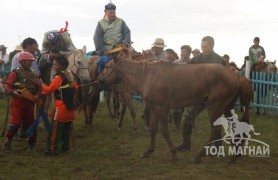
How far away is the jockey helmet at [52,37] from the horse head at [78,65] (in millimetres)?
595

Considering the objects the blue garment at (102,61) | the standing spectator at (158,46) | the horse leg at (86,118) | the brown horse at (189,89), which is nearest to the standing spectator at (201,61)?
the brown horse at (189,89)

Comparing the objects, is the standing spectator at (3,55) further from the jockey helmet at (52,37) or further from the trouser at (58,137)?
the trouser at (58,137)

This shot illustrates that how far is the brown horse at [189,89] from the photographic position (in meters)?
7.83

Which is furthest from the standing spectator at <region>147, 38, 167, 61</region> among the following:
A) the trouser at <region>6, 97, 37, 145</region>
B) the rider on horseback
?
the trouser at <region>6, 97, 37, 145</region>

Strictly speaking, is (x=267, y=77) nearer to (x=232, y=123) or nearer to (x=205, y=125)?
(x=205, y=125)

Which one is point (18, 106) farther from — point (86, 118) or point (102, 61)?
point (86, 118)

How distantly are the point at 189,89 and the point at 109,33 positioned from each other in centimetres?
377

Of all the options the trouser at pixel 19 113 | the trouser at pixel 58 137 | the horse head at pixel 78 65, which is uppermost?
the horse head at pixel 78 65

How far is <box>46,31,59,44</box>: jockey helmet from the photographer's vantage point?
10.4 m

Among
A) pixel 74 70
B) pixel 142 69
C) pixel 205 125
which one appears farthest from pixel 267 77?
pixel 142 69

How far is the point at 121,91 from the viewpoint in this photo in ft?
36.9

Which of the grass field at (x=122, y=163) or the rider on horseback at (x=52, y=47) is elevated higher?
the rider on horseback at (x=52, y=47)

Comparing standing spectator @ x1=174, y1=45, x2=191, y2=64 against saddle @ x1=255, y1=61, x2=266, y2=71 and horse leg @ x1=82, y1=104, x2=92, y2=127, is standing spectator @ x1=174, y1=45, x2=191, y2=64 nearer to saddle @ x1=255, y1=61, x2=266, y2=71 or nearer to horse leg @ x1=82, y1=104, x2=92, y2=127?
horse leg @ x1=82, y1=104, x2=92, y2=127

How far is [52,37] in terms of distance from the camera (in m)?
10.4
